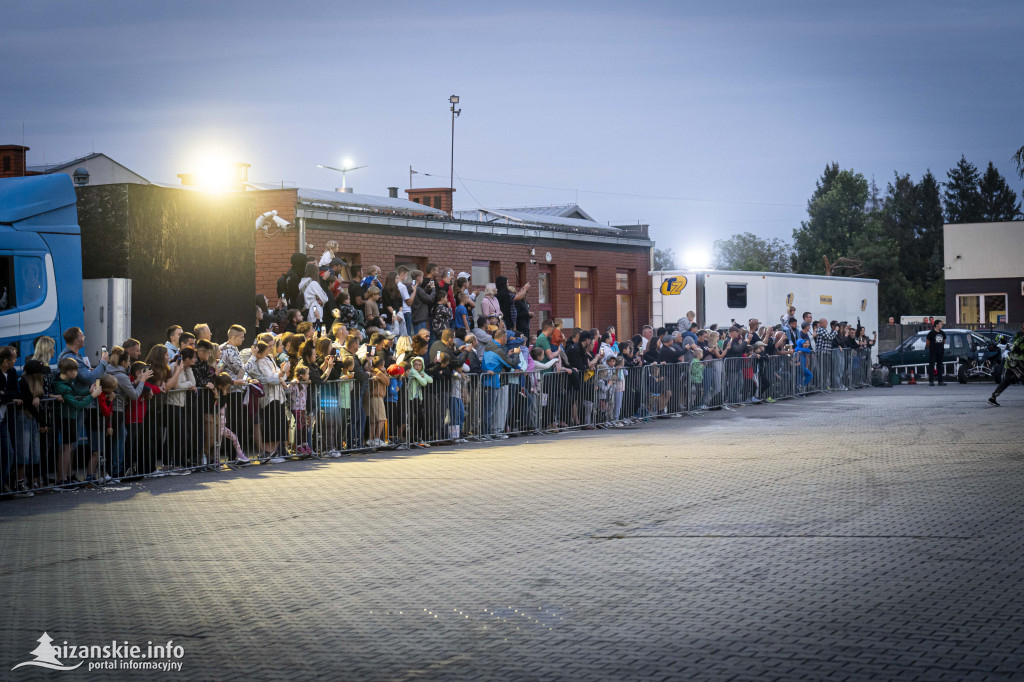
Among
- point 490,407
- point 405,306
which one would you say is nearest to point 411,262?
point 405,306

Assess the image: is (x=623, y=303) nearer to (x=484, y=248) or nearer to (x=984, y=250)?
(x=484, y=248)

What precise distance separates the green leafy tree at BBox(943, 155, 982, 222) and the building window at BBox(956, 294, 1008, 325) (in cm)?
5963

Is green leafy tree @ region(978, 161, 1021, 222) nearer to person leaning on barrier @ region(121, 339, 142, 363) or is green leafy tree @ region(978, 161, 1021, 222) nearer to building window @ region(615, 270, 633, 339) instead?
building window @ region(615, 270, 633, 339)

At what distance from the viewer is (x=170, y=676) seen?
586cm

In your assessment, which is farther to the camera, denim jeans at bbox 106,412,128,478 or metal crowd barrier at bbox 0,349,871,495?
denim jeans at bbox 106,412,128,478

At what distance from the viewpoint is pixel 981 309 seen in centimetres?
5697

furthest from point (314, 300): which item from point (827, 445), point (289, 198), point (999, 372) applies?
point (999, 372)

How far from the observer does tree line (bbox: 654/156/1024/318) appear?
97125mm

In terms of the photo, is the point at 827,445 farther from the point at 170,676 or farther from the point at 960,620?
the point at 170,676

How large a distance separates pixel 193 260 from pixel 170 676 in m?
11.7

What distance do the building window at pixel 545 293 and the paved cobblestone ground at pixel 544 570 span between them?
59.3ft

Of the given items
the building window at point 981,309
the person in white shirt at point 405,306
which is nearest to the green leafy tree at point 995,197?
the building window at point 981,309

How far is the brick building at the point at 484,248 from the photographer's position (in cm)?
2492

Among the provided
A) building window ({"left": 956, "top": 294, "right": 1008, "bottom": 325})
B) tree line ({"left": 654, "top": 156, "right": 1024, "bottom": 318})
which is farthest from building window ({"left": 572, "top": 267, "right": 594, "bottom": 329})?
tree line ({"left": 654, "top": 156, "right": 1024, "bottom": 318})
